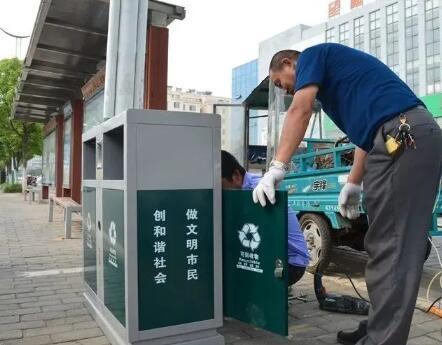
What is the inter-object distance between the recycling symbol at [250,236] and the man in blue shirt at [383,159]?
28 cm

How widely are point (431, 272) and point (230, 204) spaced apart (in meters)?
3.60

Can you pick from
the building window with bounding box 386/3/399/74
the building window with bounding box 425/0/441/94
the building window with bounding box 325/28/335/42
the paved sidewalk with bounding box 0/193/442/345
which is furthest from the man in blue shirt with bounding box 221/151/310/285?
the building window with bounding box 325/28/335/42

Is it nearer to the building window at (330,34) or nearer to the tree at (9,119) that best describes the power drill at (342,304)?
the tree at (9,119)

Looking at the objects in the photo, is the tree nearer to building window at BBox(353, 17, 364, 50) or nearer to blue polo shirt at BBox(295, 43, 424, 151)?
blue polo shirt at BBox(295, 43, 424, 151)

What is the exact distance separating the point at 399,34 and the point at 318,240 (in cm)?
4825

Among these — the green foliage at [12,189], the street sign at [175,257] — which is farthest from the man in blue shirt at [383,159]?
the green foliage at [12,189]

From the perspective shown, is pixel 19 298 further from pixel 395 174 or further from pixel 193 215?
pixel 395 174

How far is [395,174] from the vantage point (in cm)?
231

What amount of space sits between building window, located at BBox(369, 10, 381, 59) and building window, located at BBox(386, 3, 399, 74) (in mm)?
→ 1271

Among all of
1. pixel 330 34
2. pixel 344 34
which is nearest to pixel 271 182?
pixel 344 34

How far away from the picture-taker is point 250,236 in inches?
115

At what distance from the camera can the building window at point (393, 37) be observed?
4897cm

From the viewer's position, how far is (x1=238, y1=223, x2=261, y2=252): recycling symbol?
2.87 meters

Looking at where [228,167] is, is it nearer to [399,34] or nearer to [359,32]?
[399,34]
